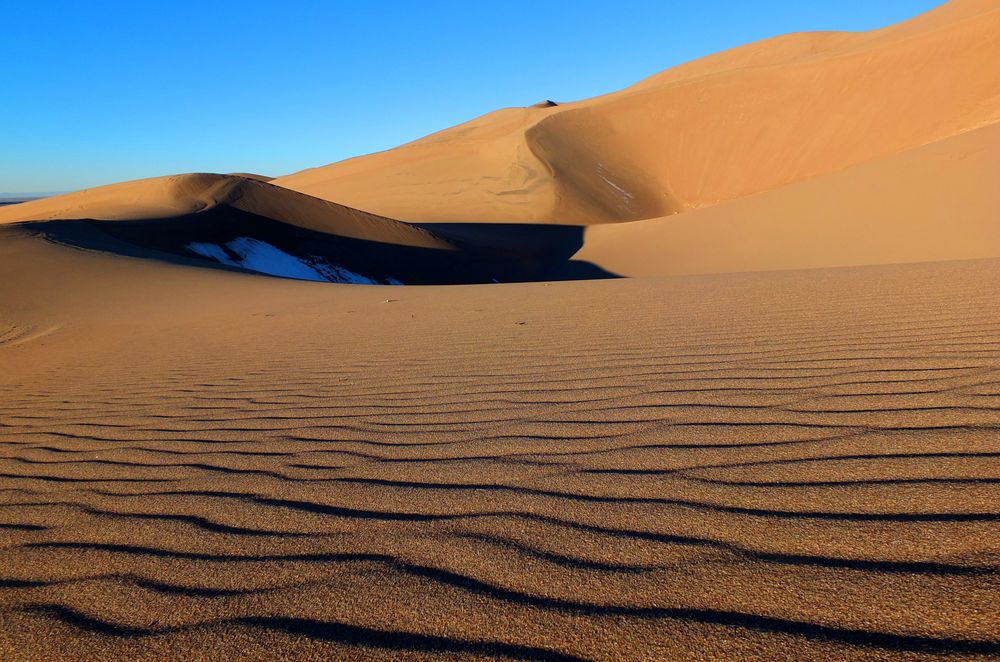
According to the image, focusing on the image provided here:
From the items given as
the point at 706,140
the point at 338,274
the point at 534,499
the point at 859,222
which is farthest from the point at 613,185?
the point at 534,499

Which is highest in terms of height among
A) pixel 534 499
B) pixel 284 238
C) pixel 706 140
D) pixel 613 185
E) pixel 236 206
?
pixel 706 140

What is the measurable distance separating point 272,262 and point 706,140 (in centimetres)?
2922

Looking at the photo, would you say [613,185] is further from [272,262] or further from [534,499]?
[534,499]

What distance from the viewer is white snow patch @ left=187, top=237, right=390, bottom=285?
19172 mm

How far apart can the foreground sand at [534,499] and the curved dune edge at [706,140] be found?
28784mm

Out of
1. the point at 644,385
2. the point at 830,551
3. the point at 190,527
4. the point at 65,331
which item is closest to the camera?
the point at 830,551

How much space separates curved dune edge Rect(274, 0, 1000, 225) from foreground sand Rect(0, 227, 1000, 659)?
1133 inches

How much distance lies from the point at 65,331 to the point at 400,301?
4.02 m

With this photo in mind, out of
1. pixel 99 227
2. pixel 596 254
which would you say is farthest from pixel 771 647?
pixel 596 254

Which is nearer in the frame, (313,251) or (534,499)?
(534,499)

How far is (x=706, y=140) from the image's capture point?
4116cm

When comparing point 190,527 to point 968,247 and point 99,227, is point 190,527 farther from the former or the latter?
point 99,227

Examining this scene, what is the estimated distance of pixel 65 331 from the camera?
28.5ft

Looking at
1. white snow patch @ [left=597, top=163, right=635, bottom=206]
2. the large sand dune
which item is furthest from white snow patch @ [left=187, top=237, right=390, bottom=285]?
white snow patch @ [left=597, top=163, right=635, bottom=206]
